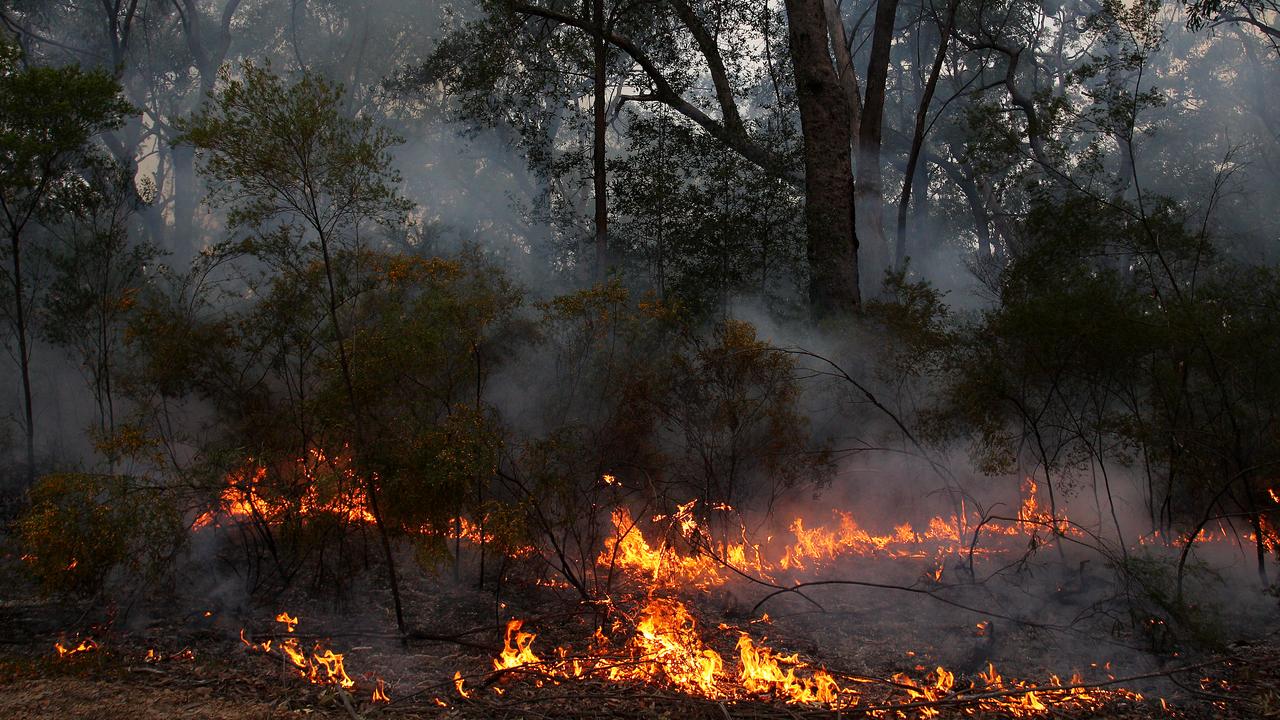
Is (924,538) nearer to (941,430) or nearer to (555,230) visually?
(941,430)

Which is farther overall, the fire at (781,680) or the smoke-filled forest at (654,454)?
the smoke-filled forest at (654,454)

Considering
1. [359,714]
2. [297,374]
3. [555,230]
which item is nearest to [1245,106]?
[555,230]

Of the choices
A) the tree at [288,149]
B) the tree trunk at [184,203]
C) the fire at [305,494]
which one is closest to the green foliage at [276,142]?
the tree at [288,149]

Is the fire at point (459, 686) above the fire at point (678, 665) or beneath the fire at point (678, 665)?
beneath

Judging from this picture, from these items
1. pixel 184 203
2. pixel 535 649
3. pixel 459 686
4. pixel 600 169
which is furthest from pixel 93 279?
pixel 184 203

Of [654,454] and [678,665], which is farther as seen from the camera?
[654,454]

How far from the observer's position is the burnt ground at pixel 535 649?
5062 millimetres

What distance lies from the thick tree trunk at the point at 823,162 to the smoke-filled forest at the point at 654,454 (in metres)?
0.04

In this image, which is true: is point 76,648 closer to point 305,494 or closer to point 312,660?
point 312,660

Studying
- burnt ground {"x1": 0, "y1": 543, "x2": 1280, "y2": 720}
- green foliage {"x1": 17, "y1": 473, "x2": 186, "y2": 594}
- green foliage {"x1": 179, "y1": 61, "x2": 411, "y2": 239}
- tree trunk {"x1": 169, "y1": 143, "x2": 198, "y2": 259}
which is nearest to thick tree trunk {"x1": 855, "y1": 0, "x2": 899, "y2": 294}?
burnt ground {"x1": 0, "y1": 543, "x2": 1280, "y2": 720}

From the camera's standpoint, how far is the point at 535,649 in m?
6.05

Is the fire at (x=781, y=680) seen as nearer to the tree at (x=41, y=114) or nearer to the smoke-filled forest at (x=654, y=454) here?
the smoke-filled forest at (x=654, y=454)

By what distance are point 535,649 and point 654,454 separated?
2.46 metres

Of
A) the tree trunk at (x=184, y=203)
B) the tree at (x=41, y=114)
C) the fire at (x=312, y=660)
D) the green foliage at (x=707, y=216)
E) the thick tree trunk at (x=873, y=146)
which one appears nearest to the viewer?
the fire at (x=312, y=660)
